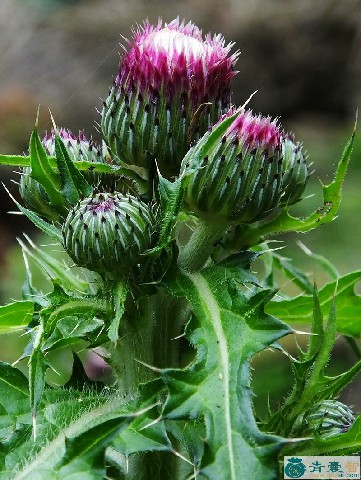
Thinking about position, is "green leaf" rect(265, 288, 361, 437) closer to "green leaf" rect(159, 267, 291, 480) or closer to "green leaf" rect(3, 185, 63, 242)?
"green leaf" rect(159, 267, 291, 480)

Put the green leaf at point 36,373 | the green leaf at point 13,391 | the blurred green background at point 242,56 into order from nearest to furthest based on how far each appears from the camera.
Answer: the green leaf at point 36,373, the green leaf at point 13,391, the blurred green background at point 242,56

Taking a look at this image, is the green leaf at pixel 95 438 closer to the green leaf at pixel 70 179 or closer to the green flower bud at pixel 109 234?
the green flower bud at pixel 109 234

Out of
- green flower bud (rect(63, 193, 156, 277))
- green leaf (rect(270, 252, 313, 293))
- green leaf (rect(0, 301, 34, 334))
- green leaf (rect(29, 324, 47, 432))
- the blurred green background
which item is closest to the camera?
green leaf (rect(29, 324, 47, 432))

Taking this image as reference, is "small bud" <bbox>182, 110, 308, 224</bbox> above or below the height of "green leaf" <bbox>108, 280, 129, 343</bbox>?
above

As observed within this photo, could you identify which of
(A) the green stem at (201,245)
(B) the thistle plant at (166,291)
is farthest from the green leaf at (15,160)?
(A) the green stem at (201,245)

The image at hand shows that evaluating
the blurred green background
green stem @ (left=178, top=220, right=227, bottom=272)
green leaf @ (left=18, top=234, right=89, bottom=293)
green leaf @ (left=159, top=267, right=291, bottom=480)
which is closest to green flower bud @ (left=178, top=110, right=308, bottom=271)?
green stem @ (left=178, top=220, right=227, bottom=272)

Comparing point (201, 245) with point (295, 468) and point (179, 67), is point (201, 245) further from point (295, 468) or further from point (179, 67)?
point (295, 468)
